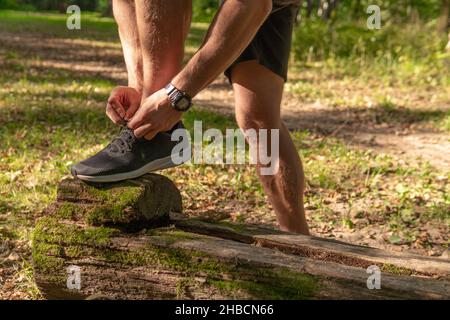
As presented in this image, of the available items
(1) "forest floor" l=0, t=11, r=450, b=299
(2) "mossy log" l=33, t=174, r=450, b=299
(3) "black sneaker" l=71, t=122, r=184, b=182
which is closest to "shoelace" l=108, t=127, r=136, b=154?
(3) "black sneaker" l=71, t=122, r=184, b=182

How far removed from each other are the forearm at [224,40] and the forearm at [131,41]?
1.68 ft

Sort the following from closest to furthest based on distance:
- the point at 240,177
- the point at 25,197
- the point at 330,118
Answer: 1. the point at 25,197
2. the point at 240,177
3. the point at 330,118

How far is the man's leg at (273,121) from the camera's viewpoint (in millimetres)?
2971

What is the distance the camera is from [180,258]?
2.39m

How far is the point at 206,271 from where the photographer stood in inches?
91.9

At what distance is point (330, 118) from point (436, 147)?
1.64 meters

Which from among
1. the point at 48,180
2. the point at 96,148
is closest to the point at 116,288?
the point at 48,180

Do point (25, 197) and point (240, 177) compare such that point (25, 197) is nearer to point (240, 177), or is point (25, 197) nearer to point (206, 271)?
point (240, 177)

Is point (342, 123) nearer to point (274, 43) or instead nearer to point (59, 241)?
point (274, 43)

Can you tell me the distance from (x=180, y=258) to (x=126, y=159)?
486mm

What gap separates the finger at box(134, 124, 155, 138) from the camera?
2.53 metres

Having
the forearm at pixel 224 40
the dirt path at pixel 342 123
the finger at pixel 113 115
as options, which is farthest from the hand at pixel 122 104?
the dirt path at pixel 342 123

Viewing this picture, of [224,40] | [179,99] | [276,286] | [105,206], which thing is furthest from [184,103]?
[276,286]

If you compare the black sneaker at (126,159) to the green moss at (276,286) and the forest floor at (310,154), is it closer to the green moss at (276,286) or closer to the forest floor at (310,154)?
the green moss at (276,286)
